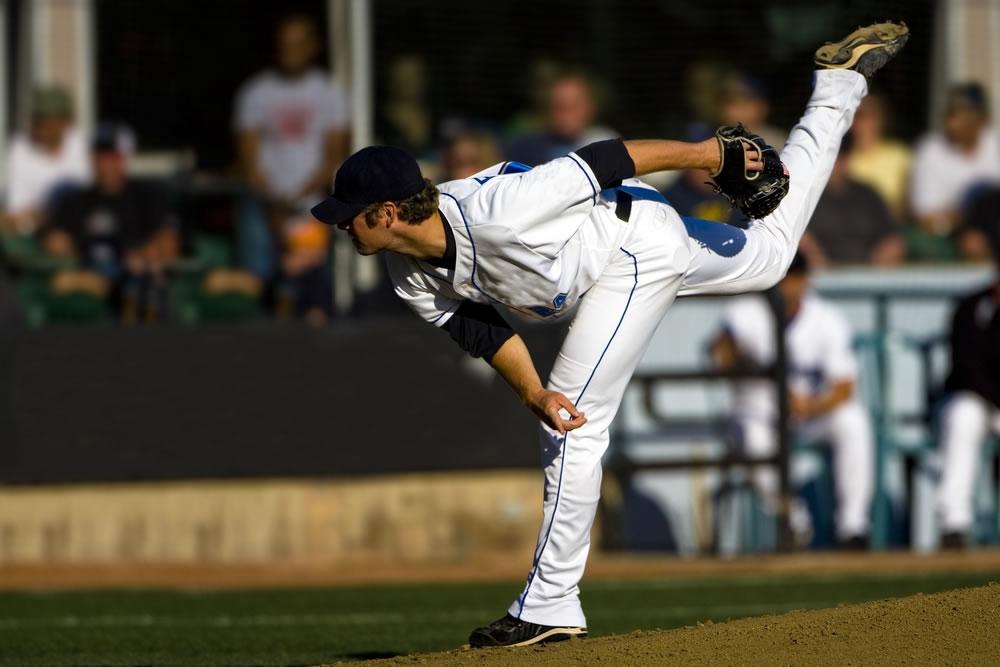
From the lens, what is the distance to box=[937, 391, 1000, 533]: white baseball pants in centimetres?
1070

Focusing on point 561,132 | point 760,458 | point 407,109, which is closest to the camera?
point 760,458

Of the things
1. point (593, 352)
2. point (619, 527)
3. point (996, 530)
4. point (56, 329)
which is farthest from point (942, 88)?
point (593, 352)

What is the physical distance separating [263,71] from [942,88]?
555cm

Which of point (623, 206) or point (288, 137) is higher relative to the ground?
point (288, 137)

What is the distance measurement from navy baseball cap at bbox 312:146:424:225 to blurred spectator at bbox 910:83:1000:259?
7.75m

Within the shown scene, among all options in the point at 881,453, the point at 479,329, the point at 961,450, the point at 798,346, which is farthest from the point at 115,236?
the point at 479,329

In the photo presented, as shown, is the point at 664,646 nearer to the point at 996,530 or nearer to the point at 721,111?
the point at 996,530

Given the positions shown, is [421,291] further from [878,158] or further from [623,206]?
[878,158]

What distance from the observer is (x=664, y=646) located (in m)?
5.34

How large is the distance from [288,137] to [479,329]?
6637 millimetres

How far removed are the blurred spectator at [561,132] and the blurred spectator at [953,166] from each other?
245 cm

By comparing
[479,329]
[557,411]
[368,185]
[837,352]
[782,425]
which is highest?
[368,185]

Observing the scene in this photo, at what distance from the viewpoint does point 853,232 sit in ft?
40.5

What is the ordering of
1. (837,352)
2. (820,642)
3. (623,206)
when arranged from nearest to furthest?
(820,642)
(623,206)
(837,352)
